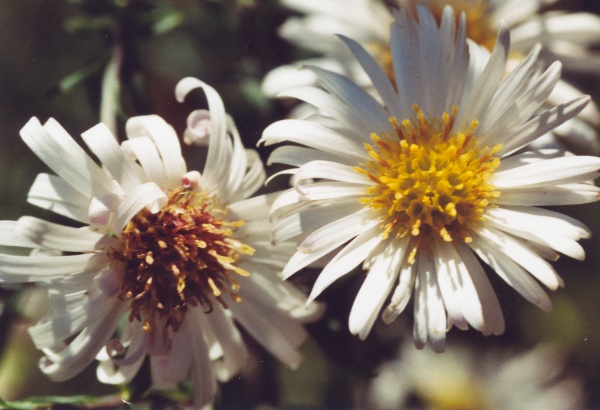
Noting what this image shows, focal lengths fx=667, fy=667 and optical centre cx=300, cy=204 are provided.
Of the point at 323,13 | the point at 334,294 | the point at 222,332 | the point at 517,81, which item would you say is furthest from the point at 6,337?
the point at 517,81

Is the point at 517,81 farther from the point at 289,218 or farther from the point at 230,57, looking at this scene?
the point at 230,57

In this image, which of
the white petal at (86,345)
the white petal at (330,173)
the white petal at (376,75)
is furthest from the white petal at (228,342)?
the white petal at (376,75)

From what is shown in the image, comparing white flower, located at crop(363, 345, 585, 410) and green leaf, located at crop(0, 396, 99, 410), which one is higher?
green leaf, located at crop(0, 396, 99, 410)

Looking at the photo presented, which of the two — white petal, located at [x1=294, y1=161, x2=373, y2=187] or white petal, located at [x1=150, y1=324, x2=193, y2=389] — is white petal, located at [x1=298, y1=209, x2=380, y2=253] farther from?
white petal, located at [x1=150, y1=324, x2=193, y2=389]

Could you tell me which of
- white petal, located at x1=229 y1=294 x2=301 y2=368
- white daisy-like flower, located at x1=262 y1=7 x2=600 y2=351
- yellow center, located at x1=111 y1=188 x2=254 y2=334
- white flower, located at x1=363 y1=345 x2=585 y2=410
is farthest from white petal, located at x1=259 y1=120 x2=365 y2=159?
white flower, located at x1=363 y1=345 x2=585 y2=410

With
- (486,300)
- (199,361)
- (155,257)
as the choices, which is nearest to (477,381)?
(486,300)

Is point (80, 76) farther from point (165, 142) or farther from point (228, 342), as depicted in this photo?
point (228, 342)

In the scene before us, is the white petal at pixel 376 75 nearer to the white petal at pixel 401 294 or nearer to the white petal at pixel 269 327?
the white petal at pixel 401 294
